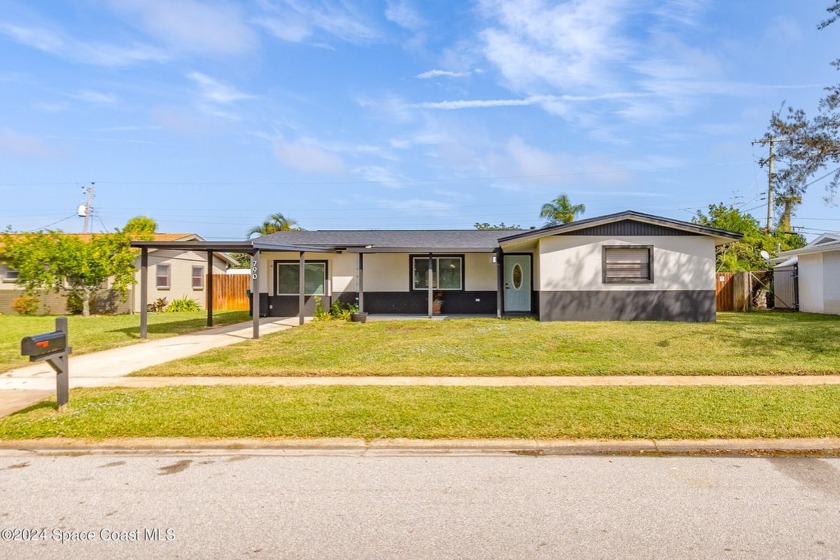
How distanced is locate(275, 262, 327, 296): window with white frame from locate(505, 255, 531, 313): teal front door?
6.96 metres

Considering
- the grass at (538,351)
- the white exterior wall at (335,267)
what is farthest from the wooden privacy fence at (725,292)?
the white exterior wall at (335,267)

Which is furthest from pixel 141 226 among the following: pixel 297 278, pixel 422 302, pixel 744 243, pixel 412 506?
pixel 744 243

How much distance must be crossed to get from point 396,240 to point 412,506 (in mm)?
17670

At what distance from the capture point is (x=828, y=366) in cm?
905

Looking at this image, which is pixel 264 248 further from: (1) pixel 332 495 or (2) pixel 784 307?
(2) pixel 784 307

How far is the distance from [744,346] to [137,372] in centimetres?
1184

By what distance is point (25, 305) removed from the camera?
2252 centimetres

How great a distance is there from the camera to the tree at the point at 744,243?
2612 centimetres

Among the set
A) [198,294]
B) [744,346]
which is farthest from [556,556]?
[198,294]

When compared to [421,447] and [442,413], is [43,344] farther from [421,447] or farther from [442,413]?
[442,413]

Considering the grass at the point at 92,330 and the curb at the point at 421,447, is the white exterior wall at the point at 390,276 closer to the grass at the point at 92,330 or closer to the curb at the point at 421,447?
the grass at the point at 92,330

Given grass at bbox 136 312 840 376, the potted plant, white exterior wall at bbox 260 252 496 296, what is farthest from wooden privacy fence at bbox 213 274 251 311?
grass at bbox 136 312 840 376

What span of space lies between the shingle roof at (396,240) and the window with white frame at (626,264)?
416 centimetres

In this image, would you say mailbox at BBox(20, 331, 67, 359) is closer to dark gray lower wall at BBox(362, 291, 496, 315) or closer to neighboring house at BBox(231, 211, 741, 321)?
neighboring house at BBox(231, 211, 741, 321)
